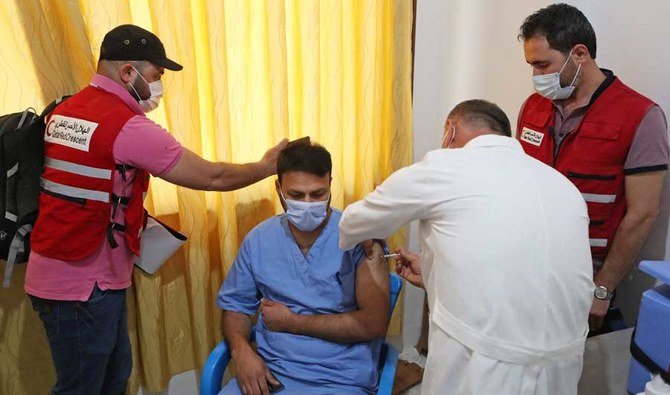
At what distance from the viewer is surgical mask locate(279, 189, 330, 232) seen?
5.30ft

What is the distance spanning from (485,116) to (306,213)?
2.03 ft

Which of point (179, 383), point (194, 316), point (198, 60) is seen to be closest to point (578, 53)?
point (198, 60)

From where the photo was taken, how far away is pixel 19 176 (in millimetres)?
1478

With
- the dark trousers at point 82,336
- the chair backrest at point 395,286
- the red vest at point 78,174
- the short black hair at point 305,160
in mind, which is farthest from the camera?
the chair backrest at point 395,286

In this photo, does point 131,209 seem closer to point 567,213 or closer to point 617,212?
point 567,213

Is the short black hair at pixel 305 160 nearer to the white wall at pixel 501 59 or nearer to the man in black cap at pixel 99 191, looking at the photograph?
the man in black cap at pixel 99 191

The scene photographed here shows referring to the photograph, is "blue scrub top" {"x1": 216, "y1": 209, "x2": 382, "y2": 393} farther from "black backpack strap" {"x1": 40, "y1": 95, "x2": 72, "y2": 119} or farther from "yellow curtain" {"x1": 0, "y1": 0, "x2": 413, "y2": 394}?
"black backpack strap" {"x1": 40, "y1": 95, "x2": 72, "y2": 119}

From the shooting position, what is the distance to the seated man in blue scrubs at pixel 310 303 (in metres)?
1.61

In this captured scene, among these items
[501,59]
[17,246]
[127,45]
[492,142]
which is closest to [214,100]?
[127,45]

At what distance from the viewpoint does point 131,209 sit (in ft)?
5.13

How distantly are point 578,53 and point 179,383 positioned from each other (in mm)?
1901

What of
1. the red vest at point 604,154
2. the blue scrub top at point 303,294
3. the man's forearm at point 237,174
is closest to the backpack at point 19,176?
the man's forearm at point 237,174

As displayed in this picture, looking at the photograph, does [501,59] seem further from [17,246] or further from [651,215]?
[17,246]

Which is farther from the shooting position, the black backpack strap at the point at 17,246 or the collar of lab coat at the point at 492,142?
the black backpack strap at the point at 17,246
